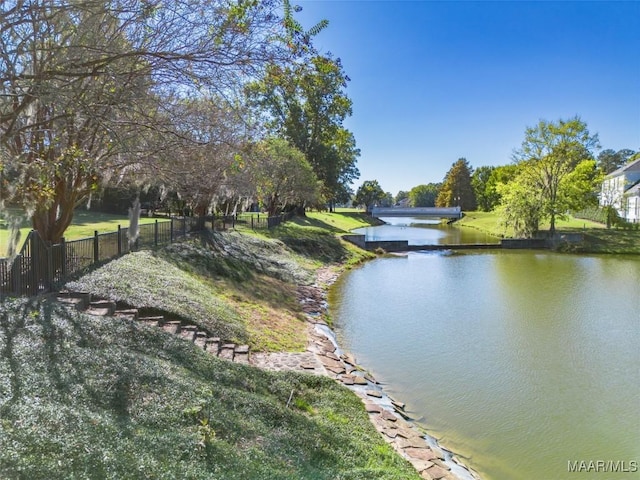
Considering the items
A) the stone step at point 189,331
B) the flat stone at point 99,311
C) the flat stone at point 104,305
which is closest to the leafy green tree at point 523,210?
the stone step at point 189,331

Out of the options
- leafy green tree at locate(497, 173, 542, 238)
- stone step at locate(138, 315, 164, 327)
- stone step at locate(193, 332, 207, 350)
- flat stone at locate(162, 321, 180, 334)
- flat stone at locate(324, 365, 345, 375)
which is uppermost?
leafy green tree at locate(497, 173, 542, 238)

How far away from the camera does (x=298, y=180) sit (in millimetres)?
33688

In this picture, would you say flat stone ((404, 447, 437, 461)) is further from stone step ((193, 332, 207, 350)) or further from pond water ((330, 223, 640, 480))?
stone step ((193, 332, 207, 350))

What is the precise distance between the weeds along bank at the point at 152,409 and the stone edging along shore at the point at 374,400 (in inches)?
14.3

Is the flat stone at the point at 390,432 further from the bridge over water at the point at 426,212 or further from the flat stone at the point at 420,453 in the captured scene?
the bridge over water at the point at 426,212

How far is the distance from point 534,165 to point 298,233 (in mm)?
22289

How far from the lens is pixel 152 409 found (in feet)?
14.5

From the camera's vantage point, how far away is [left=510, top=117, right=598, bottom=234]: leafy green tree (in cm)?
3531

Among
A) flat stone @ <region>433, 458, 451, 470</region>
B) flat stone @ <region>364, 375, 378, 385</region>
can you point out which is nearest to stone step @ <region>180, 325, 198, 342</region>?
flat stone @ <region>364, 375, 378, 385</region>

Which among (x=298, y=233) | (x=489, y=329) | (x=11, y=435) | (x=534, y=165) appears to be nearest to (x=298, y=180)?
(x=298, y=233)

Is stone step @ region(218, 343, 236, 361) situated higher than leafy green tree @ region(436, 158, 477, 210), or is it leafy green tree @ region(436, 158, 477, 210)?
leafy green tree @ region(436, 158, 477, 210)

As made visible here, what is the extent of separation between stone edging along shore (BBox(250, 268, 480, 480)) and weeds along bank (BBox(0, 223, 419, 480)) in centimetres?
36

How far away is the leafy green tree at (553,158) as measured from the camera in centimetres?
3531

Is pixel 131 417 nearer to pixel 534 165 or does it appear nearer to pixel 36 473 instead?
pixel 36 473
